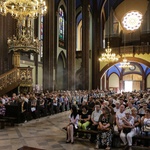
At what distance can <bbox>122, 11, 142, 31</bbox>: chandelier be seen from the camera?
2933 centimetres

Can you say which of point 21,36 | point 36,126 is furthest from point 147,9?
point 36,126

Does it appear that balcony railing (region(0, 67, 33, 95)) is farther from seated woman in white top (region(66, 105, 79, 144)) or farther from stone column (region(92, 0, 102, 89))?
stone column (region(92, 0, 102, 89))

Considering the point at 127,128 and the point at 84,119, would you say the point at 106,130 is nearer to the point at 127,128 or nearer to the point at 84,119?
the point at 127,128

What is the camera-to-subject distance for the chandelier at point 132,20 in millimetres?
29334

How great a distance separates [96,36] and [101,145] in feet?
80.6

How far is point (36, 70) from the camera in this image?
24031mm

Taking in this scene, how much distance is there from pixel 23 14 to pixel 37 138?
6509mm

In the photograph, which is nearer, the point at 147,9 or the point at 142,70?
the point at 147,9

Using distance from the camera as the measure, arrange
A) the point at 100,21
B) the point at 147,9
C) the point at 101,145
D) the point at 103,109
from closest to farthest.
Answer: the point at 101,145, the point at 103,109, the point at 147,9, the point at 100,21

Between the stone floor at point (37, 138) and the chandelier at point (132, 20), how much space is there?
2291cm

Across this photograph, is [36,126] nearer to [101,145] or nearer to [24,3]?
[101,145]

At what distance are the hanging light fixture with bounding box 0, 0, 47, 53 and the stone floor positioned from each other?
551 cm

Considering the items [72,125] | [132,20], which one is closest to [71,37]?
[132,20]

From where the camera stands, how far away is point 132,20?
98.4ft
